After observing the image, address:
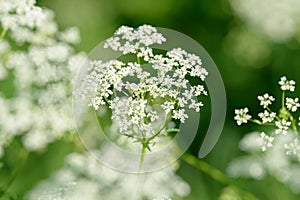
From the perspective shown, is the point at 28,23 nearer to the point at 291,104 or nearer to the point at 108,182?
the point at 108,182

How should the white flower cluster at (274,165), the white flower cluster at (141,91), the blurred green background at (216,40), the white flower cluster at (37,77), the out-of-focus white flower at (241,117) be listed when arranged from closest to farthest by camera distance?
1. the white flower cluster at (141,91)
2. the out-of-focus white flower at (241,117)
3. the white flower cluster at (37,77)
4. the white flower cluster at (274,165)
5. the blurred green background at (216,40)

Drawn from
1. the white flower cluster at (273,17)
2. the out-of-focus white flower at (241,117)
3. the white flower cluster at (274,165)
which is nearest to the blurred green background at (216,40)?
the white flower cluster at (273,17)

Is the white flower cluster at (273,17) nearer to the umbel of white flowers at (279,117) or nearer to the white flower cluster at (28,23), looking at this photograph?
the white flower cluster at (28,23)

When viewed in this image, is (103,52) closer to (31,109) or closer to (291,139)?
(31,109)

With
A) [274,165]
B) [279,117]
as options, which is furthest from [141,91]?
[274,165]

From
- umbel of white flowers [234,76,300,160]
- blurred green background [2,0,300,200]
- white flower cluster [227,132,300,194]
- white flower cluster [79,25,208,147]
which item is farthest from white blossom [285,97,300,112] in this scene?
blurred green background [2,0,300,200]

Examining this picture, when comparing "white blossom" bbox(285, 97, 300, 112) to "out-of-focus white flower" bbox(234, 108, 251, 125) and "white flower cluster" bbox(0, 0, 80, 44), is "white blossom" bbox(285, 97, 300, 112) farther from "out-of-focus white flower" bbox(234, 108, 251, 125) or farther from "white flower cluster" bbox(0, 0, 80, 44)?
"white flower cluster" bbox(0, 0, 80, 44)

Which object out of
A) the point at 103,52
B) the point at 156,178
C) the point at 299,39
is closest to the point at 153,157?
the point at 156,178

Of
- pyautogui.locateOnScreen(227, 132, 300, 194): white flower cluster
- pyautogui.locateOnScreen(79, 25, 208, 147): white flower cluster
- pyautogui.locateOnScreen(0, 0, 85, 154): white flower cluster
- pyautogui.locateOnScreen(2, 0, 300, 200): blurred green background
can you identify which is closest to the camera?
pyautogui.locateOnScreen(79, 25, 208, 147): white flower cluster
